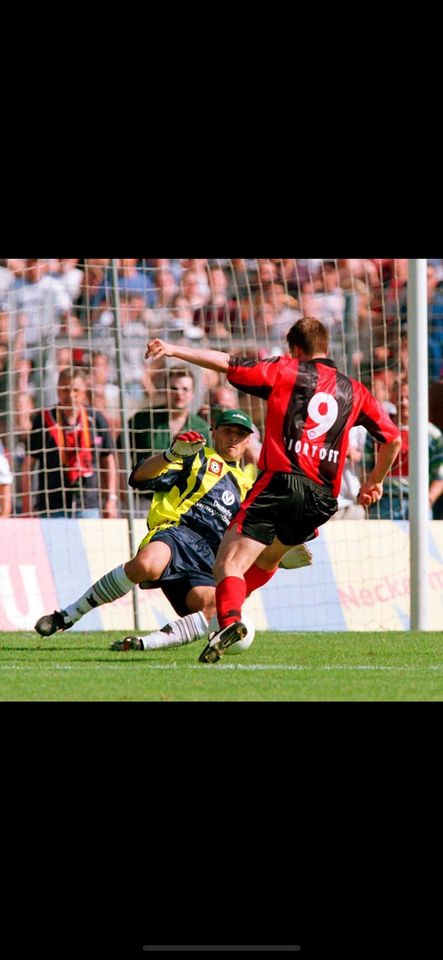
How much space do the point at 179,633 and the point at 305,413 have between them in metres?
1.58

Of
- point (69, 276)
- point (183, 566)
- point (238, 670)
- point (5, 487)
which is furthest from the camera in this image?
point (69, 276)

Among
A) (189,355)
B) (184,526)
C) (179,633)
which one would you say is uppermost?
(189,355)

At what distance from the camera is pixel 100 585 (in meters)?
8.76

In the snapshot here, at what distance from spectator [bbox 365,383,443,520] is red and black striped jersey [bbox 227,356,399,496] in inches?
183

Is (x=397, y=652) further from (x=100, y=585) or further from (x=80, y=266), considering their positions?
(x=80, y=266)

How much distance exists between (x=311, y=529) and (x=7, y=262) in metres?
5.37

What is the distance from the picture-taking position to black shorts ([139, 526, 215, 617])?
889cm

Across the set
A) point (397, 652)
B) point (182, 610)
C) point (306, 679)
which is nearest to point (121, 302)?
point (182, 610)

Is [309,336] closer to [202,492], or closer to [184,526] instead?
[202,492]

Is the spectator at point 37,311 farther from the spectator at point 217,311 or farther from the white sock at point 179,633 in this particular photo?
the white sock at point 179,633

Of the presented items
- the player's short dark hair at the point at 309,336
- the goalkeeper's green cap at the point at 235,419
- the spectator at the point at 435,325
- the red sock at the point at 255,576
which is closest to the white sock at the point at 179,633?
the red sock at the point at 255,576

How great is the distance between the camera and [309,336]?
754 centimetres

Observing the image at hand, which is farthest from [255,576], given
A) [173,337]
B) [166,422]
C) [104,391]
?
[173,337]

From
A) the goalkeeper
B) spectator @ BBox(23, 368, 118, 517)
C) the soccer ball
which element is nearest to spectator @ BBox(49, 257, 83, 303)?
spectator @ BBox(23, 368, 118, 517)
